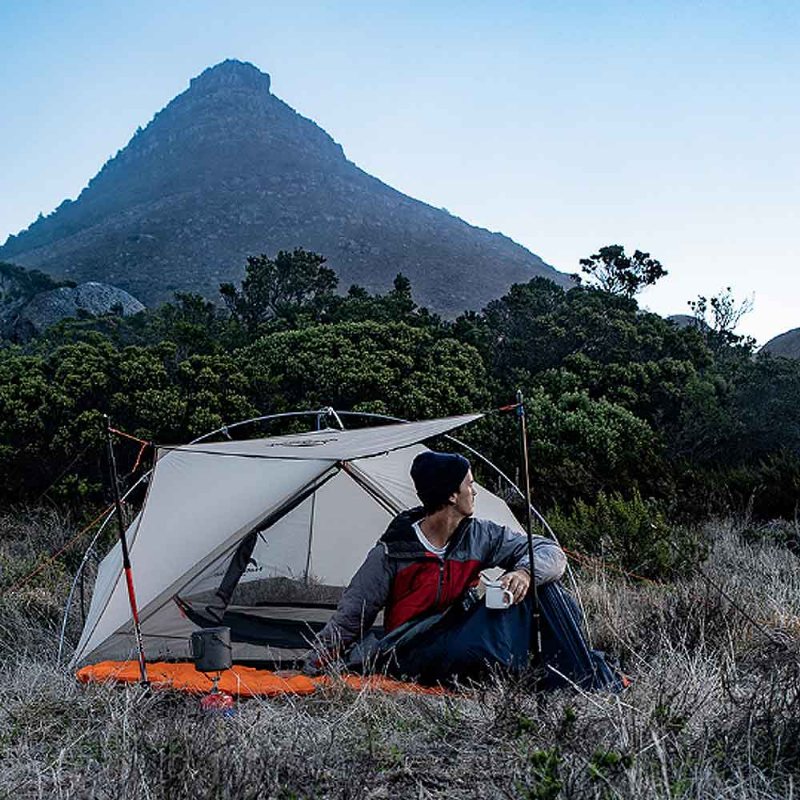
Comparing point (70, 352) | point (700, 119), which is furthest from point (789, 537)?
point (70, 352)

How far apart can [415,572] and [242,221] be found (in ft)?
194

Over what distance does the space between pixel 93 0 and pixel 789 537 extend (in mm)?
12065

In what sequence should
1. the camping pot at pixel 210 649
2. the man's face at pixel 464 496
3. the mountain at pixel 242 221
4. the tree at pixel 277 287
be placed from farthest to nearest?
the mountain at pixel 242 221, the tree at pixel 277 287, the camping pot at pixel 210 649, the man's face at pixel 464 496

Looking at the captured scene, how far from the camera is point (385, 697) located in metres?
3.54

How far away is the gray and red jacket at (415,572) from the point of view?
406cm

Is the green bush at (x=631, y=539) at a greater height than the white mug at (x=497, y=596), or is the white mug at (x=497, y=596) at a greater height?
the white mug at (x=497, y=596)

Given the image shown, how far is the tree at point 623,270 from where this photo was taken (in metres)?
19.0

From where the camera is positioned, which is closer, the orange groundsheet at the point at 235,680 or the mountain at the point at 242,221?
the orange groundsheet at the point at 235,680

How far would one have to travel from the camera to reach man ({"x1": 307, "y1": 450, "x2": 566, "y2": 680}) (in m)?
3.89

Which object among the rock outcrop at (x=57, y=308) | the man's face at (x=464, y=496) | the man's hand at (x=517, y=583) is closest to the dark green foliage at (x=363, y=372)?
the man's face at (x=464, y=496)

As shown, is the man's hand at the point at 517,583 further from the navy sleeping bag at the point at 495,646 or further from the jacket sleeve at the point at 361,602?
the jacket sleeve at the point at 361,602

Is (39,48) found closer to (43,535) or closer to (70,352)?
(70,352)

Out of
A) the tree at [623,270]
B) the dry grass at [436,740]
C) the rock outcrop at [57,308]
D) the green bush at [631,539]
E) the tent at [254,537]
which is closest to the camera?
the dry grass at [436,740]

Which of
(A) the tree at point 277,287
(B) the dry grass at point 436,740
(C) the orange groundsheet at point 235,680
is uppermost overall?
(A) the tree at point 277,287
